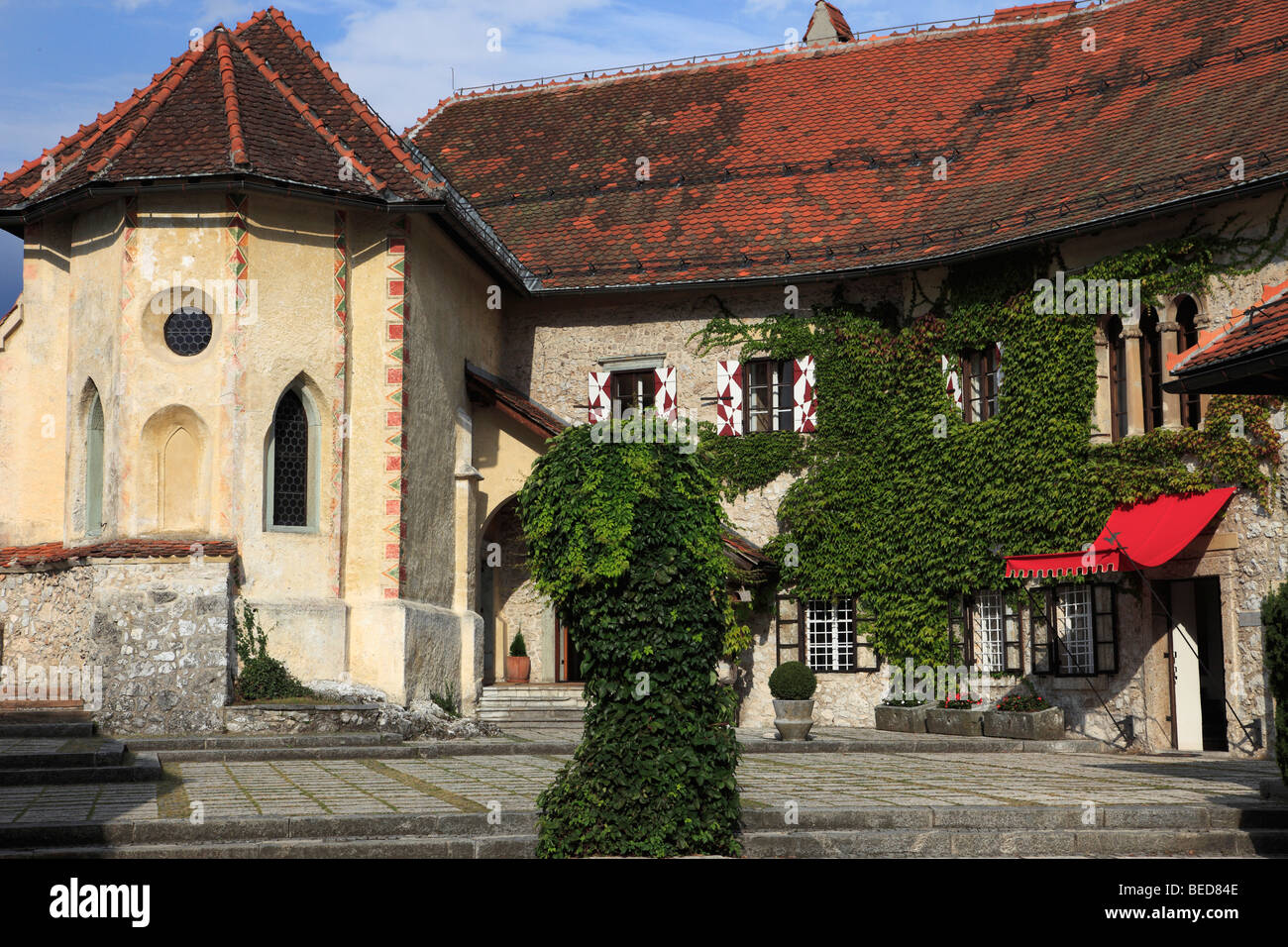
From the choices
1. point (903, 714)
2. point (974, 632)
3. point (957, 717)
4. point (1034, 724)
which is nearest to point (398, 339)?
point (903, 714)

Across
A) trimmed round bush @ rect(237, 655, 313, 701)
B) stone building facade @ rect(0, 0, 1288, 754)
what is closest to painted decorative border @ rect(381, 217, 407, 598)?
stone building facade @ rect(0, 0, 1288, 754)

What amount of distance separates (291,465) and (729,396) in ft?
26.5

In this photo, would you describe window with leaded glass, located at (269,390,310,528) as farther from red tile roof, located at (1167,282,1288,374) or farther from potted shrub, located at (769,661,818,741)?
red tile roof, located at (1167,282,1288,374)

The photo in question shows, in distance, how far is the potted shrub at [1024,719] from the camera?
19766 mm

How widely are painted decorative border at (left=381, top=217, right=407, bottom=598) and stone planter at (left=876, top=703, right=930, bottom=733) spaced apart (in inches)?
305

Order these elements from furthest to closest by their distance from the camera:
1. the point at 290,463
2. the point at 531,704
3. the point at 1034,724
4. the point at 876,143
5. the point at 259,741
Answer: the point at 876,143 → the point at 531,704 → the point at 1034,724 → the point at 290,463 → the point at 259,741

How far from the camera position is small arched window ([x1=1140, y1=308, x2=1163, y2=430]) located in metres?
19.8

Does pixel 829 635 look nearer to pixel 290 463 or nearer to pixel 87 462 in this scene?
pixel 290 463

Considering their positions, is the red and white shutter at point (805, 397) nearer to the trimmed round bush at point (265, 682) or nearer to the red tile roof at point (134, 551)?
the trimmed round bush at point (265, 682)

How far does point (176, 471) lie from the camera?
18.9 metres

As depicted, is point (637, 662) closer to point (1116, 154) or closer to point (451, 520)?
point (451, 520)

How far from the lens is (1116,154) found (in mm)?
21062

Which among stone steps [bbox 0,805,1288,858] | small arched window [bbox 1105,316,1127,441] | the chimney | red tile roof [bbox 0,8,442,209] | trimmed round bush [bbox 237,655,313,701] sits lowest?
stone steps [bbox 0,805,1288,858]

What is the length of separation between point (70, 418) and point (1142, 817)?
15041 mm
